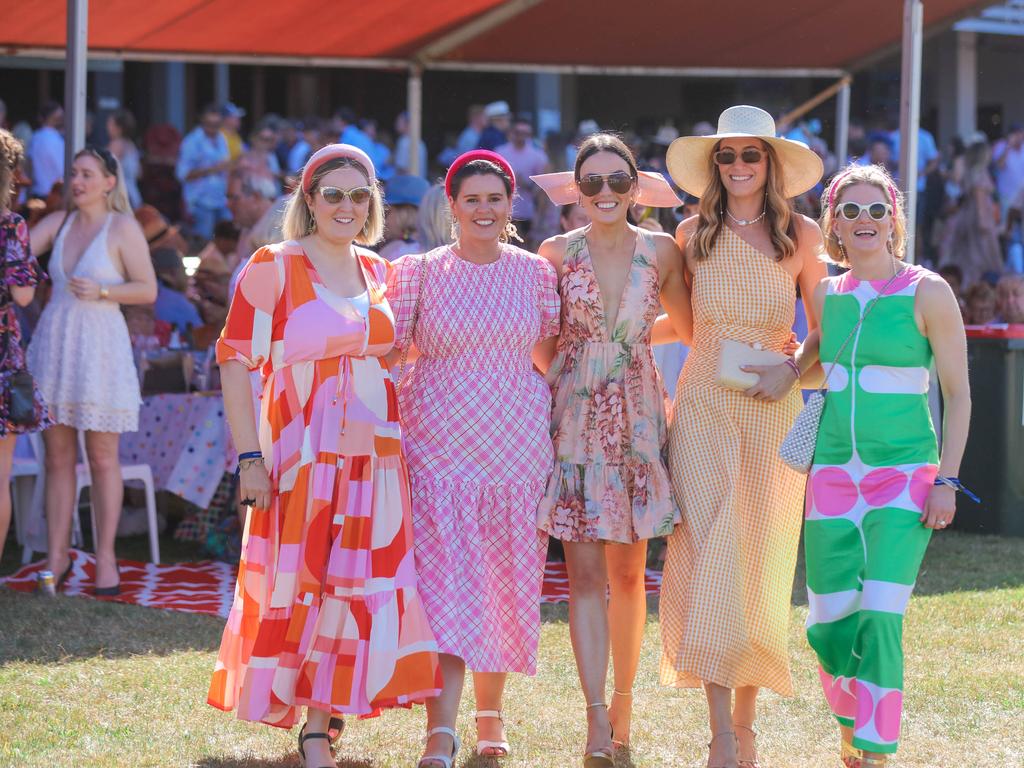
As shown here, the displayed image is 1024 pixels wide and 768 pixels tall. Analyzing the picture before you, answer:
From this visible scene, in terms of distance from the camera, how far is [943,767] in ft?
14.6

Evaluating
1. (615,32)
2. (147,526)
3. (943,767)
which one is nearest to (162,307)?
(147,526)

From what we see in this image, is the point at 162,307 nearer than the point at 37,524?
No

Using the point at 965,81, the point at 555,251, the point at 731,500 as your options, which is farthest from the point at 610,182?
the point at 965,81

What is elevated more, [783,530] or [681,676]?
[783,530]

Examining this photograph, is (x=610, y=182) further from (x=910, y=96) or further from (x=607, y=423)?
(x=910, y=96)

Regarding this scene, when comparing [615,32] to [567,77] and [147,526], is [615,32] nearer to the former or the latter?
[147,526]

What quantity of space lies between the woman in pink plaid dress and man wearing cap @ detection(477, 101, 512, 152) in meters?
10.5

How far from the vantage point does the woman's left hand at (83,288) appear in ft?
21.5

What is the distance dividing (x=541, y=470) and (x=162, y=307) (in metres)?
5.17

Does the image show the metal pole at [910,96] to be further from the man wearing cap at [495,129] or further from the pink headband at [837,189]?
the man wearing cap at [495,129]

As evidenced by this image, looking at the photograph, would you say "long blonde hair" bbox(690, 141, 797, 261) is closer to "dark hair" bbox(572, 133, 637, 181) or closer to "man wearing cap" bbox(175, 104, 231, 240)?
"dark hair" bbox(572, 133, 637, 181)

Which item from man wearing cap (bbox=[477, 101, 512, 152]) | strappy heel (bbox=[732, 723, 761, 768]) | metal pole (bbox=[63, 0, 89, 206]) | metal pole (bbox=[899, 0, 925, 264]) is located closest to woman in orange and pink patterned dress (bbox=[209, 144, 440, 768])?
strappy heel (bbox=[732, 723, 761, 768])

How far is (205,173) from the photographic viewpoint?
13.8m

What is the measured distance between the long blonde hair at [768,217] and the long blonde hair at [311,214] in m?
1.01
